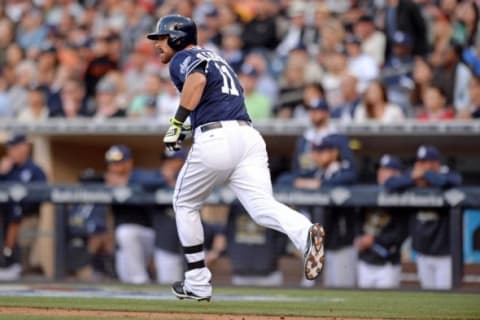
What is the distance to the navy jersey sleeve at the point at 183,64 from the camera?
23.8 ft

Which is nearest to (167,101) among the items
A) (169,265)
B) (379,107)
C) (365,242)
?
(379,107)

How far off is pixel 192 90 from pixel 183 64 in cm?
21

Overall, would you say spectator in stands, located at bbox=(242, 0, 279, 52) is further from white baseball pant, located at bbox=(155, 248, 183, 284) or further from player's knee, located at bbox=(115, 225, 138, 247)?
white baseball pant, located at bbox=(155, 248, 183, 284)

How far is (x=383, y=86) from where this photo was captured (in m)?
11.8

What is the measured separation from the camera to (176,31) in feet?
24.6

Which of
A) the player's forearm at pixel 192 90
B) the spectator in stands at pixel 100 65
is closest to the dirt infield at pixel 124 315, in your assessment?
the player's forearm at pixel 192 90

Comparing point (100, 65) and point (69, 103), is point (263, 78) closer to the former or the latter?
point (69, 103)

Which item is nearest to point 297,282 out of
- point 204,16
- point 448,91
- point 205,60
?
point 448,91

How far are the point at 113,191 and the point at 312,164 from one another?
6.18 feet

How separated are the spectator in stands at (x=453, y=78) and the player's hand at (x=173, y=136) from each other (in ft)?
17.2

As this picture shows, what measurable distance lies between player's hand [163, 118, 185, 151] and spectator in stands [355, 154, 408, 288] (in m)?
3.32

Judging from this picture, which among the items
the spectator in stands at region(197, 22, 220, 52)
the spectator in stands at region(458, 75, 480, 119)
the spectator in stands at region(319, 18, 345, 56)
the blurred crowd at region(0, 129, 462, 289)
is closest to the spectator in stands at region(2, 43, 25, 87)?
the spectator in stands at region(197, 22, 220, 52)

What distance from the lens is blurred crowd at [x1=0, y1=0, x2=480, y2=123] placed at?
39.4 feet

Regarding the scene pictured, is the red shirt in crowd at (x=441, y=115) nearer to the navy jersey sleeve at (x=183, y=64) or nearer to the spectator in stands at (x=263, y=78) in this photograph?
the spectator in stands at (x=263, y=78)
